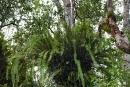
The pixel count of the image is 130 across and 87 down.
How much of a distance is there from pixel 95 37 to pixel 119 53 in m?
0.30

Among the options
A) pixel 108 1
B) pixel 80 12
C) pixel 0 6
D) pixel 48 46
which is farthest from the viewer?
pixel 80 12

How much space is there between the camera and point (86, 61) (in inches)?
112

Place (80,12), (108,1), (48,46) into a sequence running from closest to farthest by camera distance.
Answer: (108,1) < (48,46) < (80,12)

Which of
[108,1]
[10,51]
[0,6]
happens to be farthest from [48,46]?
[0,6]

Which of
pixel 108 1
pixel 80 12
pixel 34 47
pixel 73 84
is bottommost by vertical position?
pixel 73 84

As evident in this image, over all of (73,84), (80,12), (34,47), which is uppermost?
(80,12)

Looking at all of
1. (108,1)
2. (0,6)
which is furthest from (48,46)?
(0,6)

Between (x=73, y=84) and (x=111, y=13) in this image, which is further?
(x=73, y=84)

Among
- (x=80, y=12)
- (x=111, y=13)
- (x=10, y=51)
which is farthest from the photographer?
(x=80, y=12)

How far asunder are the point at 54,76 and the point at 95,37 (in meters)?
0.58

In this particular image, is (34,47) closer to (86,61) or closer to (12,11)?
(86,61)

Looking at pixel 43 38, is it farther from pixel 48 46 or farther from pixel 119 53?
pixel 119 53

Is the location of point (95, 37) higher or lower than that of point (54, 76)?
higher

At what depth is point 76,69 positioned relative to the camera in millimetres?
2799
